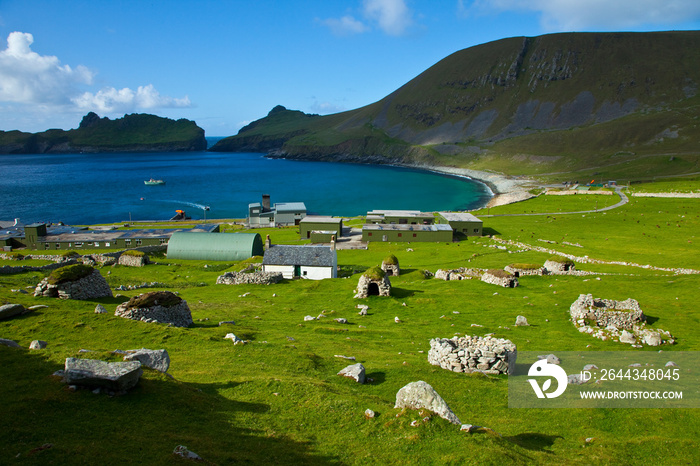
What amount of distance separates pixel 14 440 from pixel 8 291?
2802 cm

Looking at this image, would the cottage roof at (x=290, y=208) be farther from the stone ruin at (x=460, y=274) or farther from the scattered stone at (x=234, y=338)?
the scattered stone at (x=234, y=338)

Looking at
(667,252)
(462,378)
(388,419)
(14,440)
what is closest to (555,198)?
(667,252)

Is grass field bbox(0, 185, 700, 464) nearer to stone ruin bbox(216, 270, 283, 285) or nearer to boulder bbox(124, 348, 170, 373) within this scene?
boulder bbox(124, 348, 170, 373)

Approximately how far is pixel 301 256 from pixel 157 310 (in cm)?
2774

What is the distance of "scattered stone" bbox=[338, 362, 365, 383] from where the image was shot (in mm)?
20578

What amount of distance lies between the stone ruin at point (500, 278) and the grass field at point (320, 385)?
1122 millimetres

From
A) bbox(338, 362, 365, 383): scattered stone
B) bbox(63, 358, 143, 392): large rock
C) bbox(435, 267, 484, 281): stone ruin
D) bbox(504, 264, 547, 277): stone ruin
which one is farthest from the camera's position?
bbox(435, 267, 484, 281): stone ruin

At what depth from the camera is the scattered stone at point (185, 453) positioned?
11.7 metres

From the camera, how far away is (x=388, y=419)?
15641 millimetres

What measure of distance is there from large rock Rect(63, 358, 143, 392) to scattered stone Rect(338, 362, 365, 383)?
32.4 ft

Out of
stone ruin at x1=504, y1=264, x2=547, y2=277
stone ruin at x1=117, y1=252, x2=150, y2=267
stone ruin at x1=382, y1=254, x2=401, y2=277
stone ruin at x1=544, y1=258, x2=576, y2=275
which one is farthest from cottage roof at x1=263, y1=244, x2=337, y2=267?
stone ruin at x1=544, y1=258, x2=576, y2=275

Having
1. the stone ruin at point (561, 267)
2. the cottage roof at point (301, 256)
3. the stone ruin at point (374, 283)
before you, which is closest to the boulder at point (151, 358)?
the stone ruin at point (374, 283)

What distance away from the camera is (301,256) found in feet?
182

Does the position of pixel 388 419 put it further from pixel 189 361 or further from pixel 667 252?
pixel 667 252
